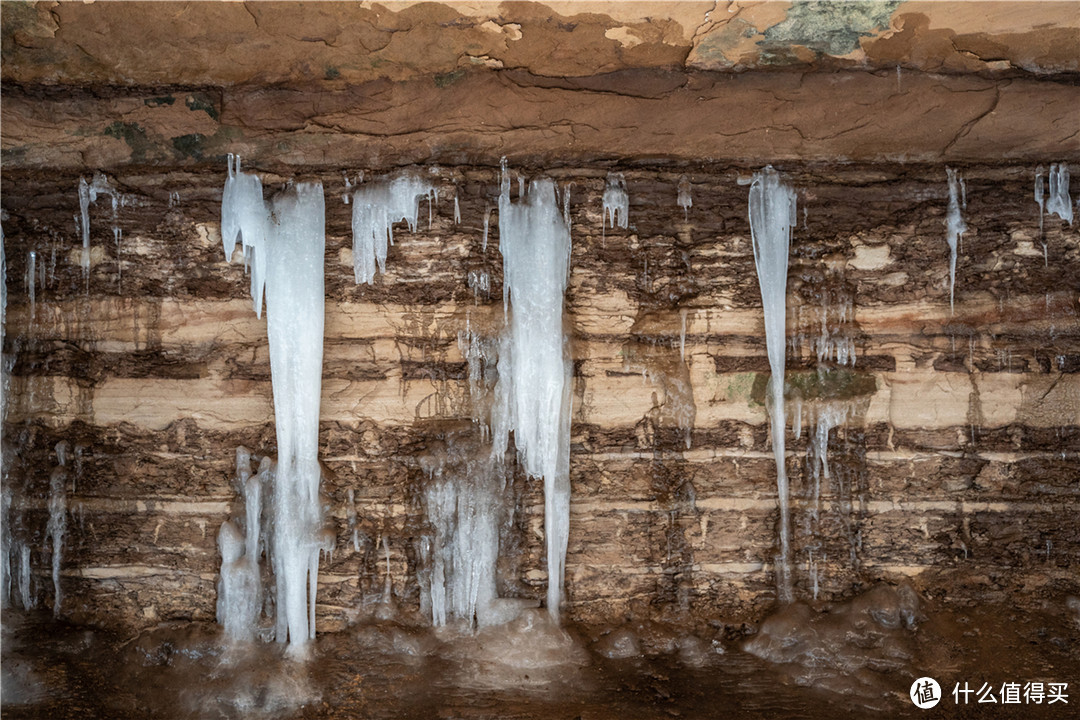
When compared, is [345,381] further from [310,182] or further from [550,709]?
[550,709]

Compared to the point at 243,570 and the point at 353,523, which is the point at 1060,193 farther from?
the point at 243,570

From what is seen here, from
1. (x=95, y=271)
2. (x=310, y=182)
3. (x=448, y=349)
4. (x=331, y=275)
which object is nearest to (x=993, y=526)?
(x=448, y=349)

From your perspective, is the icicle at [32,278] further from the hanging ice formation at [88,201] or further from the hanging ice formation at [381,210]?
the hanging ice formation at [381,210]

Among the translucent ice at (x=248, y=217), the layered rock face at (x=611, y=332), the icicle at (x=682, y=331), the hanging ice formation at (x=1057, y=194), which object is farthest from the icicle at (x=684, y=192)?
the translucent ice at (x=248, y=217)

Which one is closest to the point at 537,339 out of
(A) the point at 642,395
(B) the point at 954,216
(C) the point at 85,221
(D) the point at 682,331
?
(A) the point at 642,395

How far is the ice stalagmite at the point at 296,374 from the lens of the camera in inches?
158

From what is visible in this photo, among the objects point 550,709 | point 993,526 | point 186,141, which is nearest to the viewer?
point 550,709

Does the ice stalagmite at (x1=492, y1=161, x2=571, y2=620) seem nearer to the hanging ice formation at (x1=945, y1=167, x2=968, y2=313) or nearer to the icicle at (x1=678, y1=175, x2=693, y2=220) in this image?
the icicle at (x1=678, y1=175, x2=693, y2=220)

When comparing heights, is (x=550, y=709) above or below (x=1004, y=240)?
below

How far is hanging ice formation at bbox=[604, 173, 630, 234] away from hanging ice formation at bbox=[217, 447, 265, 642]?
226 centimetres

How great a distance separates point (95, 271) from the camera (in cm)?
414

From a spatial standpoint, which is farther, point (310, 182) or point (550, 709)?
point (310, 182)

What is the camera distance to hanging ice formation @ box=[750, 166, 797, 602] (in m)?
4.17

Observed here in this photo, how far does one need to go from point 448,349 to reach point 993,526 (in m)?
3.15
